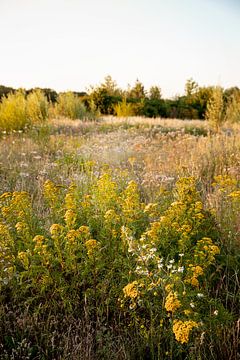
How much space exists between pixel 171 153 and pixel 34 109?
5427 millimetres

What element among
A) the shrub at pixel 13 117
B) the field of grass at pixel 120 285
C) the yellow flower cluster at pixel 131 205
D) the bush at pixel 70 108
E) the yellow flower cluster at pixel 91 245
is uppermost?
the bush at pixel 70 108

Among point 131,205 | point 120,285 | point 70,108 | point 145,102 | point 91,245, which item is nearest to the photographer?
point 91,245

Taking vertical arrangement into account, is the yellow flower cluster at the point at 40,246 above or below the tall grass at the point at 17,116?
below

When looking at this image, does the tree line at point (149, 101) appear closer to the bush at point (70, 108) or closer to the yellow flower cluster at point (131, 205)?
the bush at point (70, 108)

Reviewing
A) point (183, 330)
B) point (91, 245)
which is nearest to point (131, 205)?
point (91, 245)

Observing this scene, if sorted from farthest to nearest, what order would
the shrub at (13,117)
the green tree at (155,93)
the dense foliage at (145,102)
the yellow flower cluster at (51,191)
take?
the green tree at (155,93), the dense foliage at (145,102), the shrub at (13,117), the yellow flower cluster at (51,191)

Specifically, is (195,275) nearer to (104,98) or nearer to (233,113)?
(233,113)

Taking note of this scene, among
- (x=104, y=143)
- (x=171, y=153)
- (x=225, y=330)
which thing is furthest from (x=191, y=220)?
(x=104, y=143)

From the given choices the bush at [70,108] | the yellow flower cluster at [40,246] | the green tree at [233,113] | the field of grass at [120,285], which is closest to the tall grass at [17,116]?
the bush at [70,108]

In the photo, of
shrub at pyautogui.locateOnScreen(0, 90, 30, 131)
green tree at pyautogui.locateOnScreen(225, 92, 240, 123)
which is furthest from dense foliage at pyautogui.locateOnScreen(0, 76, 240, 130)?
shrub at pyautogui.locateOnScreen(0, 90, 30, 131)

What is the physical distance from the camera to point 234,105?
42.7ft

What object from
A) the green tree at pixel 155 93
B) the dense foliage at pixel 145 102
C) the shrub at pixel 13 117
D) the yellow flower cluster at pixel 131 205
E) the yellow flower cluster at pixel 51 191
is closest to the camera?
the yellow flower cluster at pixel 131 205

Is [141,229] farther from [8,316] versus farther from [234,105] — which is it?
[234,105]

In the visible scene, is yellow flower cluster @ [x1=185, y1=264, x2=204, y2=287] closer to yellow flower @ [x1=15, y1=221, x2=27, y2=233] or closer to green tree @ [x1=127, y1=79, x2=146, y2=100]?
yellow flower @ [x1=15, y1=221, x2=27, y2=233]
